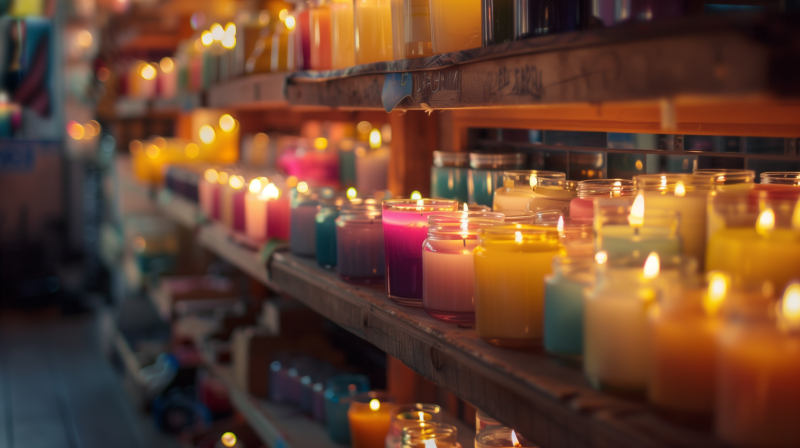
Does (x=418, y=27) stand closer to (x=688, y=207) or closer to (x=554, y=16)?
(x=554, y=16)

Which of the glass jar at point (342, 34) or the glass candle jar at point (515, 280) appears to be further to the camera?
the glass jar at point (342, 34)

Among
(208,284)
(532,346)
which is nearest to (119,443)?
(208,284)

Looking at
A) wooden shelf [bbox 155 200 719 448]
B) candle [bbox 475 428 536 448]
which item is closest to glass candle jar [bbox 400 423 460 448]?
candle [bbox 475 428 536 448]

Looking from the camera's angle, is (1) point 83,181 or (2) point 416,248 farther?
(1) point 83,181

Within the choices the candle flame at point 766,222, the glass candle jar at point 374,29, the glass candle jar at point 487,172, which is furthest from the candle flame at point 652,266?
the glass candle jar at point 374,29

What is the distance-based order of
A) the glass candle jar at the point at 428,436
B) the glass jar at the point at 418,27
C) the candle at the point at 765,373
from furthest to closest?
the glass candle jar at the point at 428,436, the glass jar at the point at 418,27, the candle at the point at 765,373

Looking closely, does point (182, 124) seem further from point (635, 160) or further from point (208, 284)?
point (635, 160)

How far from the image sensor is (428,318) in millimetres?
1068

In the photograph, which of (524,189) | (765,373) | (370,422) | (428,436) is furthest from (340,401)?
(765,373)

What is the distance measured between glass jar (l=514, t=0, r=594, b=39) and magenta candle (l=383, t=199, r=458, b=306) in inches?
14.6

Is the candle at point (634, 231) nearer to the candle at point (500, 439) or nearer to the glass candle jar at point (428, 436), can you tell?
the candle at point (500, 439)

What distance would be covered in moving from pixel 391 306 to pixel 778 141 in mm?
659

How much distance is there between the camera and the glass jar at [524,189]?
3.81 ft

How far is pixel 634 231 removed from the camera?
792 millimetres
